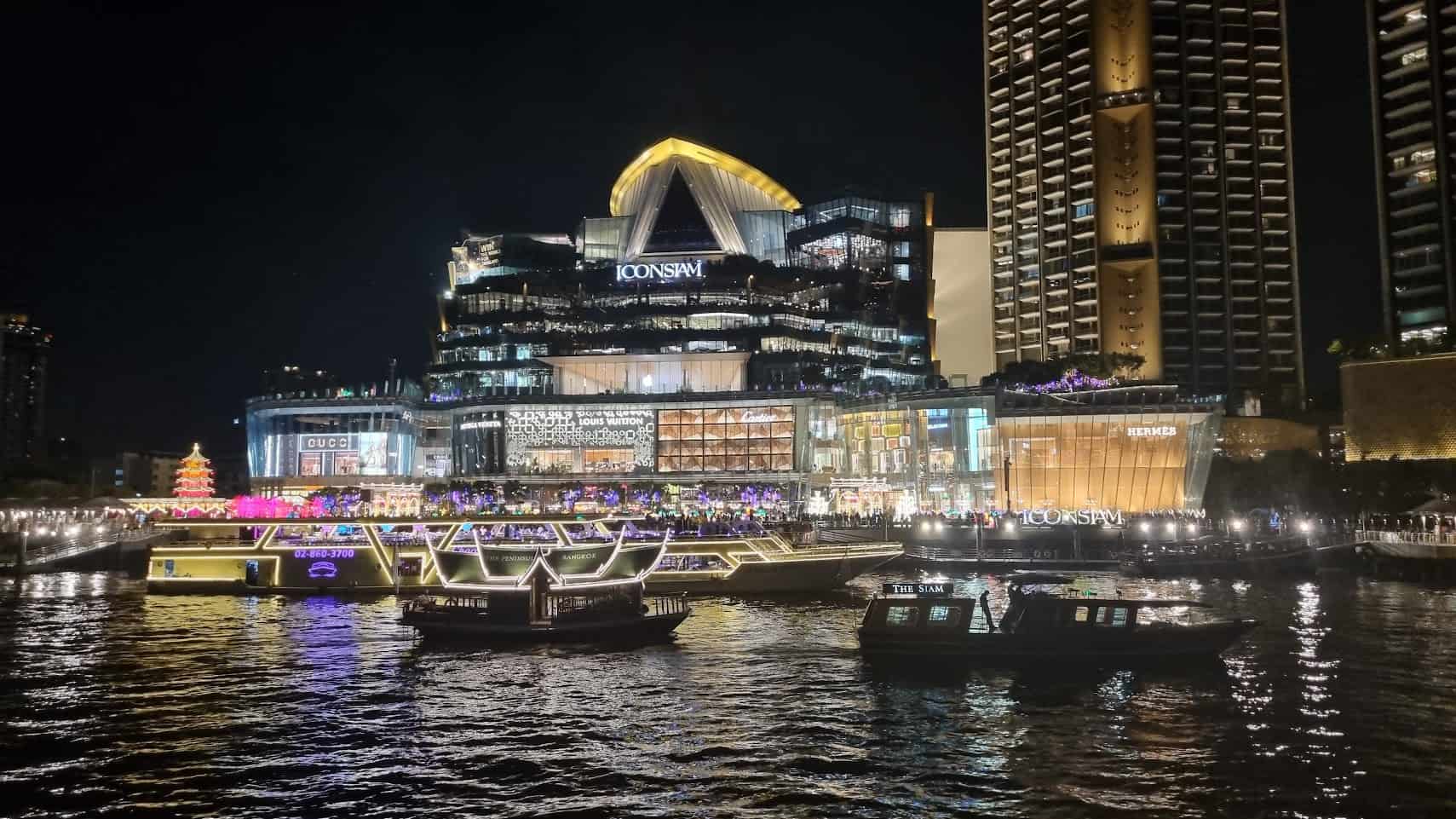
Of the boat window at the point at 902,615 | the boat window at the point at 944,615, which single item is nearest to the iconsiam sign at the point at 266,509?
the boat window at the point at 902,615

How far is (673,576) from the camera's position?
225 ft

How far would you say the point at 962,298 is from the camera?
181m

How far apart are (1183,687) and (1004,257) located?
472ft

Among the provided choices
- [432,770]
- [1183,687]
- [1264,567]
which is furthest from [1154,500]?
[432,770]

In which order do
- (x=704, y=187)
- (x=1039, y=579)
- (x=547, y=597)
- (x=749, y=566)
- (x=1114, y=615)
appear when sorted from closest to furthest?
(x=1114, y=615) < (x=547, y=597) < (x=749, y=566) < (x=1039, y=579) < (x=704, y=187)

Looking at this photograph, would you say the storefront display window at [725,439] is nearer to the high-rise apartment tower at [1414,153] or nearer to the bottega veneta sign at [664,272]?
the bottega veneta sign at [664,272]

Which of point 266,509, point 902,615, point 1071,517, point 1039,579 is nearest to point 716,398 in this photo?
point 1071,517

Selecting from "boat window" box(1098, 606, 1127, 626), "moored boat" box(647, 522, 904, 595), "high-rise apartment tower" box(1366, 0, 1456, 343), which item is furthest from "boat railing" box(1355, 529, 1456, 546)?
"high-rise apartment tower" box(1366, 0, 1456, 343)

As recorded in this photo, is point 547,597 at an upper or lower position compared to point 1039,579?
upper

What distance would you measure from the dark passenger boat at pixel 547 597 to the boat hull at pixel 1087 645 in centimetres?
1308

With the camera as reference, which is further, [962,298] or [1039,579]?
[962,298]

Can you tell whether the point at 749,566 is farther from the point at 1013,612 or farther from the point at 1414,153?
the point at 1414,153

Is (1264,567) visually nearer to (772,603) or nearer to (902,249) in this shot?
(772,603)

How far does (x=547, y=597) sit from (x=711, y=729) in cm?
1952
